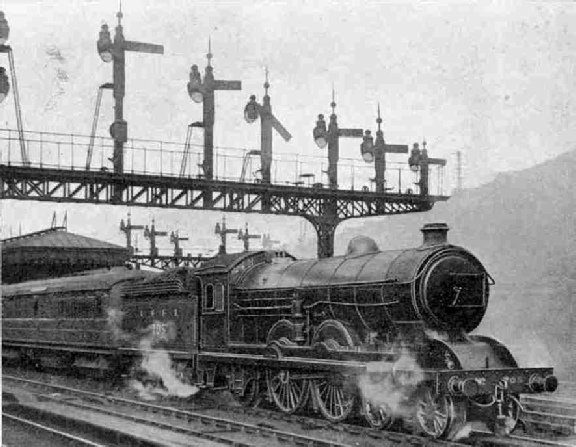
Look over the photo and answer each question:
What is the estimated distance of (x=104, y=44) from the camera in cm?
2450

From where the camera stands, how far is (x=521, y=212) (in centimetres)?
6488

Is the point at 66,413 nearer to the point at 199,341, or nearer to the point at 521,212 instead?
the point at 199,341

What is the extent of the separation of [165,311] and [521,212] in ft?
172

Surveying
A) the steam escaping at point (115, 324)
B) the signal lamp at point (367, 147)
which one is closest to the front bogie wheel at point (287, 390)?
the steam escaping at point (115, 324)

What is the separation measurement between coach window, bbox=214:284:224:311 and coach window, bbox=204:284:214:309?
19cm

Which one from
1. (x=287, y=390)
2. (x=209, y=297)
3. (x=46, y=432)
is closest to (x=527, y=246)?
(x=209, y=297)

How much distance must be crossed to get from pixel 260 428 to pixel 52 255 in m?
36.4

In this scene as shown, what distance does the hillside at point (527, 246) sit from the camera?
30.4 metres

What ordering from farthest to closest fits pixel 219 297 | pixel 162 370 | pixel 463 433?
1. pixel 162 370
2. pixel 219 297
3. pixel 463 433

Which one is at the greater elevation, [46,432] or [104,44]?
[104,44]

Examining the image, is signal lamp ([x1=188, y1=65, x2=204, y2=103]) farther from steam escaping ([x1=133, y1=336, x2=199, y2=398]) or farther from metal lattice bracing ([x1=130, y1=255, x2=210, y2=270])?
steam escaping ([x1=133, y1=336, x2=199, y2=398])

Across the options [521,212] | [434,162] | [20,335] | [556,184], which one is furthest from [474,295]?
[556,184]

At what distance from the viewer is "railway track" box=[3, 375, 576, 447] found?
416 inches

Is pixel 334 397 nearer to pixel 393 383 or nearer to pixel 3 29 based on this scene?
pixel 393 383
